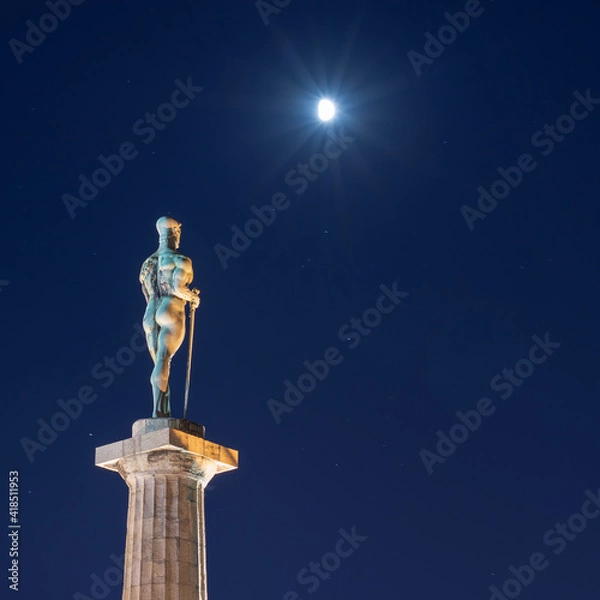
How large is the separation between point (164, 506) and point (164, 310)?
10.7 ft

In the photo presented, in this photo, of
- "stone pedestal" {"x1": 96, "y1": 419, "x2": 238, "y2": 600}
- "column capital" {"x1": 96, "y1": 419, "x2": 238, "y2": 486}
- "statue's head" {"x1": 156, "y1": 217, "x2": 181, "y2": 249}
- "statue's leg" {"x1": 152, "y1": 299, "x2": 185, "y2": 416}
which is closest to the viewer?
"stone pedestal" {"x1": 96, "y1": 419, "x2": 238, "y2": 600}

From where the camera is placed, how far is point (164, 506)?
553 inches

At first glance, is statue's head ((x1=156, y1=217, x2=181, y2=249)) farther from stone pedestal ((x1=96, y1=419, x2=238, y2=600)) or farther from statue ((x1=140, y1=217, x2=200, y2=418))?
stone pedestal ((x1=96, y1=419, x2=238, y2=600))

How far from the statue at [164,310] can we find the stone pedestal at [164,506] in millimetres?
958

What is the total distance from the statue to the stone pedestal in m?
0.96

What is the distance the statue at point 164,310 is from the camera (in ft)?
50.1

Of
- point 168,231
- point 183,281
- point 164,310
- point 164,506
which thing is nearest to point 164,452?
point 164,506

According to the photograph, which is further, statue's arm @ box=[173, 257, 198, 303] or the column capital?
statue's arm @ box=[173, 257, 198, 303]

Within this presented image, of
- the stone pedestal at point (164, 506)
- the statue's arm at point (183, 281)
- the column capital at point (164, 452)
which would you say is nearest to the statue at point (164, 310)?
the statue's arm at point (183, 281)

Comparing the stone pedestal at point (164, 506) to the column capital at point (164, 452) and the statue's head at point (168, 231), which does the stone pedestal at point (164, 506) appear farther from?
the statue's head at point (168, 231)

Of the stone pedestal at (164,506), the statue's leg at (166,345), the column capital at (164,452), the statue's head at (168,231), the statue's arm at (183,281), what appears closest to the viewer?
the stone pedestal at (164,506)

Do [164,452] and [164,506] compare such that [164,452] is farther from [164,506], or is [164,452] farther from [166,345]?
[166,345]

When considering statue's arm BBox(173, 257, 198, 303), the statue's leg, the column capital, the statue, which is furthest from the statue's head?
the column capital

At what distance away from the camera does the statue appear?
50.1 ft
